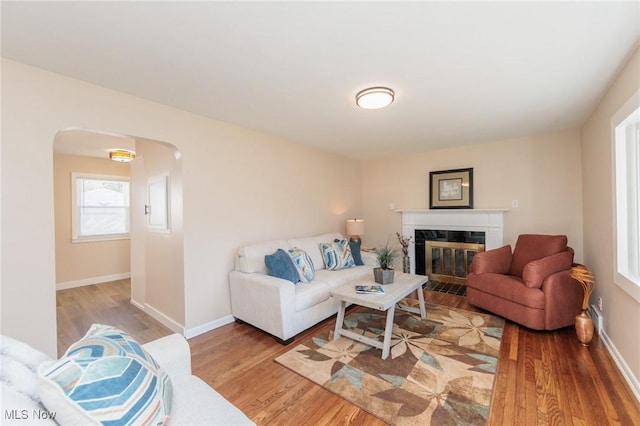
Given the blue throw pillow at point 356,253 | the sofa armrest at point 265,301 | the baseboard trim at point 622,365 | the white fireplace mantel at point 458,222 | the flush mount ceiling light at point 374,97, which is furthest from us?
the white fireplace mantel at point 458,222

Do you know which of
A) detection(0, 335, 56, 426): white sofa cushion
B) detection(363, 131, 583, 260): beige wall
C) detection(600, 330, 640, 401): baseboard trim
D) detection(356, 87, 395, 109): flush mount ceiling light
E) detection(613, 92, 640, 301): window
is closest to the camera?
detection(0, 335, 56, 426): white sofa cushion

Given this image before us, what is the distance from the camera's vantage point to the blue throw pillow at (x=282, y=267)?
287cm

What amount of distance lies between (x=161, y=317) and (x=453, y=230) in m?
4.36

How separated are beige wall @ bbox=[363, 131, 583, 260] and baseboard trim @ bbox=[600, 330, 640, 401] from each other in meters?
1.53

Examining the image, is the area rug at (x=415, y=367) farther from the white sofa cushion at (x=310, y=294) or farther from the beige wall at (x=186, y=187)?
the beige wall at (x=186, y=187)

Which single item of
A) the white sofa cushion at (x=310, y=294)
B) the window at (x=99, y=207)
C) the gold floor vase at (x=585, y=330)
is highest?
the window at (x=99, y=207)

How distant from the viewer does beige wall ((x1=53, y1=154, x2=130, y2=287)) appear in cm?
474

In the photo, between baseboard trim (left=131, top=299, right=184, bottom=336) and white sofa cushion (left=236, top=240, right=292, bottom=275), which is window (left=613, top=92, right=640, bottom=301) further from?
baseboard trim (left=131, top=299, right=184, bottom=336)

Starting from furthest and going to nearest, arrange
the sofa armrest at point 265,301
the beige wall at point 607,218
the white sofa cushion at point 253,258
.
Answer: the white sofa cushion at point 253,258 < the sofa armrest at point 265,301 < the beige wall at point 607,218

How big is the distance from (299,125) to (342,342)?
2434mm

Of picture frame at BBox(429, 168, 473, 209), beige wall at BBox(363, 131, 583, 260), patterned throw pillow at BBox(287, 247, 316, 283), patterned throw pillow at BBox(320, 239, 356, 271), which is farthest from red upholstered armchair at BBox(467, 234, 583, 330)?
patterned throw pillow at BBox(287, 247, 316, 283)

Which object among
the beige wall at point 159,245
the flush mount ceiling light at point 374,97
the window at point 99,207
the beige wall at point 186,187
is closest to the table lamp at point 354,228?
the beige wall at point 186,187

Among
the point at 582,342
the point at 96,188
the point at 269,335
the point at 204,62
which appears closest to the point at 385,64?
the point at 204,62

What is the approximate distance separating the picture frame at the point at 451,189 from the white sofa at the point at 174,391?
4.29 meters
